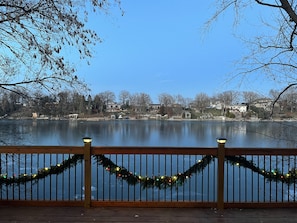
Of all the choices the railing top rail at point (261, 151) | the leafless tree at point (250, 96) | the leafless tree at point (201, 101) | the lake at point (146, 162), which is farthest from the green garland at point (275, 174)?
A: the leafless tree at point (201, 101)

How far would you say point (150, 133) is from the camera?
76.0ft

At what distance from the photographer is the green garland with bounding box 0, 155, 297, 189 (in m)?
4.51

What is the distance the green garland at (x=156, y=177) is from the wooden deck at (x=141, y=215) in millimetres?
488

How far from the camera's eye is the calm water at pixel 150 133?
228 inches

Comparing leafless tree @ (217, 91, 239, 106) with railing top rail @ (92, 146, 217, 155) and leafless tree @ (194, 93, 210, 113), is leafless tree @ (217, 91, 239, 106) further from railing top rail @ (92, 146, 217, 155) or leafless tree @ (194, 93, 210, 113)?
leafless tree @ (194, 93, 210, 113)

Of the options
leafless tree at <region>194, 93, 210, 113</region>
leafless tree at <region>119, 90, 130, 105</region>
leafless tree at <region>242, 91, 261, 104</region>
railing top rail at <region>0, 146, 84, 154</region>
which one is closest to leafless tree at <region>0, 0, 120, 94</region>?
railing top rail at <region>0, 146, 84, 154</region>

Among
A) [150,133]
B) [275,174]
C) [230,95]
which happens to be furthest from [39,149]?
[150,133]

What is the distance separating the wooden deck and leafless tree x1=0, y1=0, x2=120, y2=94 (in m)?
1.65

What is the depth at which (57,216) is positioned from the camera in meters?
3.89

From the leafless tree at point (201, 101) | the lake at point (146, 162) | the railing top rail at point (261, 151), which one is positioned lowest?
the lake at point (146, 162)

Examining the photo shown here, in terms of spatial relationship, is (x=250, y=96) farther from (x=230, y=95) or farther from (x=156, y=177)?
(x=156, y=177)

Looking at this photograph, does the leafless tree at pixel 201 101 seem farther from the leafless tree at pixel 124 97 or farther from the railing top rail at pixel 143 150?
the railing top rail at pixel 143 150

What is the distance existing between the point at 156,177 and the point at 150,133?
18.6 metres

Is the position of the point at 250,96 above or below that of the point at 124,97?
below
